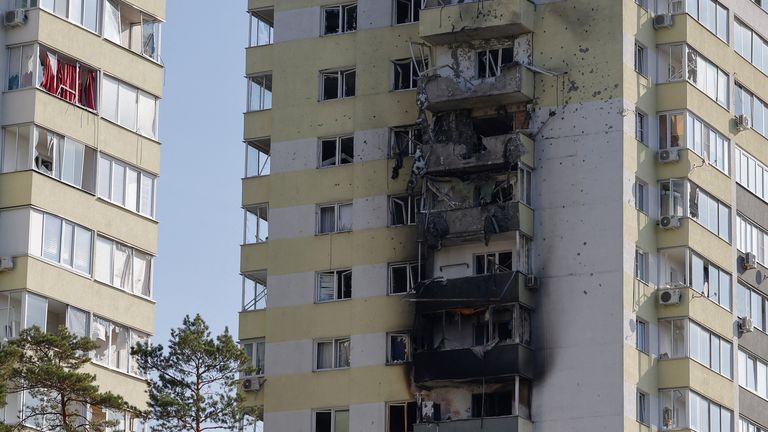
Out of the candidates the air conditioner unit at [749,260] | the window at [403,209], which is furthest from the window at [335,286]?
the air conditioner unit at [749,260]

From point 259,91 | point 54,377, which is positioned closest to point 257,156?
point 259,91

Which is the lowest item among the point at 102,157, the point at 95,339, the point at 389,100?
the point at 95,339

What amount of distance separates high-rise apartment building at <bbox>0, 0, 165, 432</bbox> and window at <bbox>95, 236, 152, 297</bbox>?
0.03 m

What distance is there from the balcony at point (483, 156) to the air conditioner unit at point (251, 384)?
1051cm

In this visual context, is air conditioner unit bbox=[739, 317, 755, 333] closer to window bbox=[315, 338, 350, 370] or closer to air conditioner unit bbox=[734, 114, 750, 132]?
air conditioner unit bbox=[734, 114, 750, 132]

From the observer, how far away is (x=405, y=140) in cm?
8744

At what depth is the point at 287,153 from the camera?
89688 mm

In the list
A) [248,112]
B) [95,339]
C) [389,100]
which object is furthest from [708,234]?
[95,339]

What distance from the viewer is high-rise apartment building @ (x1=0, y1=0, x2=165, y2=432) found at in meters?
69.5

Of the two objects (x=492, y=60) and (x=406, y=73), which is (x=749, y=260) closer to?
(x=492, y=60)

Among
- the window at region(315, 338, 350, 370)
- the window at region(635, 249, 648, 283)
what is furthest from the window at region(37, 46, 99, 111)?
the window at region(635, 249, 648, 283)

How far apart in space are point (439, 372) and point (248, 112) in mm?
15326

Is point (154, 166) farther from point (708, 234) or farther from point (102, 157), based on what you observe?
point (708, 234)

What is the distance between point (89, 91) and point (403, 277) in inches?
689
